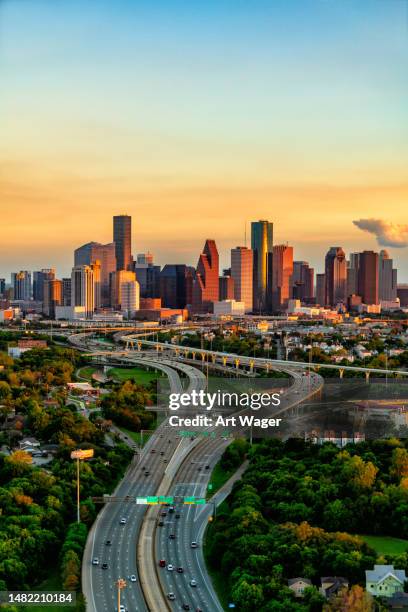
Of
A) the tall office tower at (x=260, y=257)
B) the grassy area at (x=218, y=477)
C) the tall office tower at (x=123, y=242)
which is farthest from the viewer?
the tall office tower at (x=123, y=242)

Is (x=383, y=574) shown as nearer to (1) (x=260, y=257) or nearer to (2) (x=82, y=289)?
(2) (x=82, y=289)

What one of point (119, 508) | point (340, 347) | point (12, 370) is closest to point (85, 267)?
point (340, 347)

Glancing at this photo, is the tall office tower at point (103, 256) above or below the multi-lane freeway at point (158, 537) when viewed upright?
above

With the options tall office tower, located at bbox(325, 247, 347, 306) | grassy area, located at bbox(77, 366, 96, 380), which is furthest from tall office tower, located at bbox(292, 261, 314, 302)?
grassy area, located at bbox(77, 366, 96, 380)

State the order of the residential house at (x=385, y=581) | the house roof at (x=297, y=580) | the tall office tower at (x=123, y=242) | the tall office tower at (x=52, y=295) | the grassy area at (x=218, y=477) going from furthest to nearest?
the tall office tower at (x=123, y=242) → the tall office tower at (x=52, y=295) → the grassy area at (x=218, y=477) → the house roof at (x=297, y=580) → the residential house at (x=385, y=581)

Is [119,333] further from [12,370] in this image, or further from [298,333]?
[12,370]

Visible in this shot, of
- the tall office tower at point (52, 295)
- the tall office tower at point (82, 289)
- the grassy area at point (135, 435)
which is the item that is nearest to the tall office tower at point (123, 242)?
the tall office tower at point (52, 295)

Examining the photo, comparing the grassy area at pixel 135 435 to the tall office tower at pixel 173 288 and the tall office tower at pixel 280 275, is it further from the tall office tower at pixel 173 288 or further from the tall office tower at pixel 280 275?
the tall office tower at pixel 280 275
